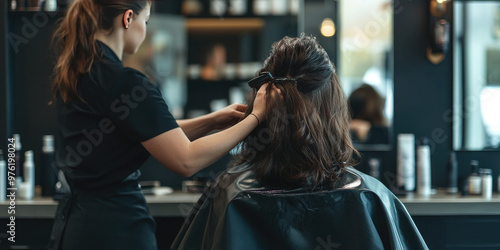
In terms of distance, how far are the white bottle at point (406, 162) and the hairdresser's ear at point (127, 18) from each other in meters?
1.80

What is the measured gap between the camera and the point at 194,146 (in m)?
1.47

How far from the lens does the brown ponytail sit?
1.46 metres

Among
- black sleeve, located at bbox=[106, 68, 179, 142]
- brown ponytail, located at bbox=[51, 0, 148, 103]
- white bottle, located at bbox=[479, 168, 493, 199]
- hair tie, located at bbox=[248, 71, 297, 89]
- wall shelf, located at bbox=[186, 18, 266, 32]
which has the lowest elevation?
white bottle, located at bbox=[479, 168, 493, 199]

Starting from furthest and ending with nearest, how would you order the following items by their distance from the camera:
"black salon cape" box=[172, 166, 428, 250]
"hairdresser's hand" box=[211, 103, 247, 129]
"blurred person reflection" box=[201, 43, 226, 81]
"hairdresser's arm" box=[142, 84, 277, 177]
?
"blurred person reflection" box=[201, 43, 226, 81], "hairdresser's hand" box=[211, 103, 247, 129], "hairdresser's arm" box=[142, 84, 277, 177], "black salon cape" box=[172, 166, 428, 250]

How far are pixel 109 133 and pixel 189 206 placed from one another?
3.65ft

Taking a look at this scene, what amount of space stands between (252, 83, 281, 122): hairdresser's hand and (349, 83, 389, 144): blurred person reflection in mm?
1531

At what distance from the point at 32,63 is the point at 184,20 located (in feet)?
3.41

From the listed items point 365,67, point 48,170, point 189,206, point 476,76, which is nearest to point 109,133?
point 189,206

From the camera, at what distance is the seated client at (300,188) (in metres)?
1.34

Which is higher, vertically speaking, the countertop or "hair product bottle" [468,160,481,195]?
"hair product bottle" [468,160,481,195]

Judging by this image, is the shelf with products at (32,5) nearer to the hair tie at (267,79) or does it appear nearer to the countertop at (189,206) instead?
the countertop at (189,206)

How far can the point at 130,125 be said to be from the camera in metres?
1.42

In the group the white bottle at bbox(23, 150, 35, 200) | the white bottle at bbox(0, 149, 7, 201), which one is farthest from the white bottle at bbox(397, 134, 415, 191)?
the white bottle at bbox(0, 149, 7, 201)

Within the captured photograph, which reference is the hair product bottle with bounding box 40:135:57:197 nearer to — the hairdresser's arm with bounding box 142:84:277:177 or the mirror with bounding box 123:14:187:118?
the mirror with bounding box 123:14:187:118
